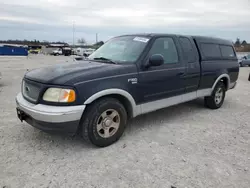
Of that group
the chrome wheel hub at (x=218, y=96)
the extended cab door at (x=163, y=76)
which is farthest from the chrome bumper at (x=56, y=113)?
the chrome wheel hub at (x=218, y=96)

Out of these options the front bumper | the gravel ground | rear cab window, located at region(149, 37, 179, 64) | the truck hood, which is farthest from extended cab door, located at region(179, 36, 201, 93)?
the front bumper

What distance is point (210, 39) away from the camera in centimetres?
534

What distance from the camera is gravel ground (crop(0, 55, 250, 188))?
101 inches

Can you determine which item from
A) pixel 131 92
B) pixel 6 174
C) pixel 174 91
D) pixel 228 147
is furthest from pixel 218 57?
pixel 6 174

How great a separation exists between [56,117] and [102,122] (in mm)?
747

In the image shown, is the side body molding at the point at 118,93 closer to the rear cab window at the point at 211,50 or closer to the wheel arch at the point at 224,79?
the rear cab window at the point at 211,50

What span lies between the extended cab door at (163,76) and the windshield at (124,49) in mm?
206

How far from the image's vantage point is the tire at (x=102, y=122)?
10.2 ft

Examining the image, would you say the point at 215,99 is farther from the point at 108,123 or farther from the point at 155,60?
the point at 108,123

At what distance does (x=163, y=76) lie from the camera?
3.95 meters

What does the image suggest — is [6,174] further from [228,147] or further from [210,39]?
[210,39]

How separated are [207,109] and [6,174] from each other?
4.76 m

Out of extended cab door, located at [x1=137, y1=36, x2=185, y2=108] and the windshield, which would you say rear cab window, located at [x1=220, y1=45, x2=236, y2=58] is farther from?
the windshield

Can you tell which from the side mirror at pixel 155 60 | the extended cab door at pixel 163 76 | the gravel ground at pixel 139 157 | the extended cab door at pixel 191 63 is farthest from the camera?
the extended cab door at pixel 191 63
